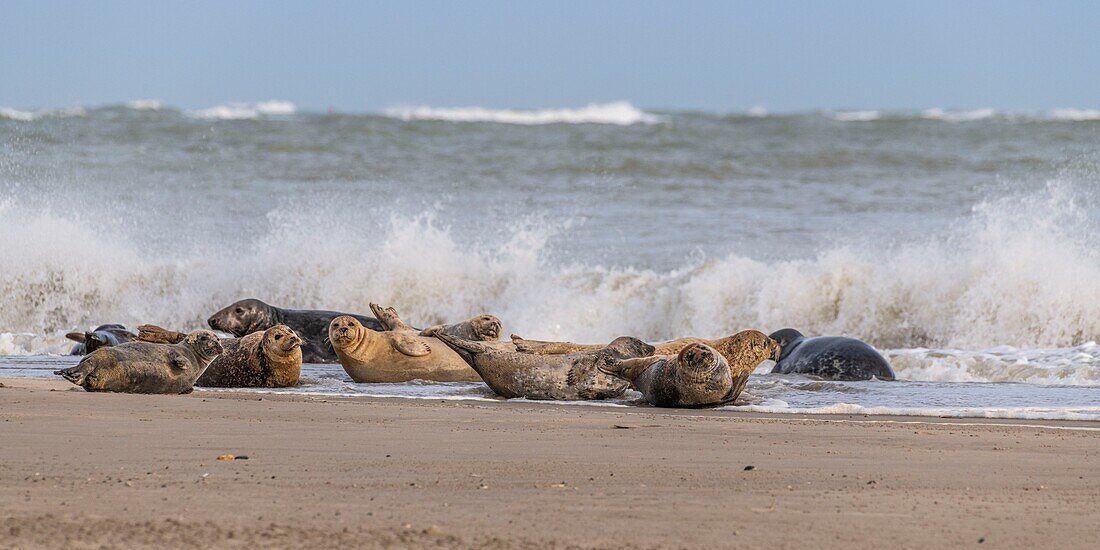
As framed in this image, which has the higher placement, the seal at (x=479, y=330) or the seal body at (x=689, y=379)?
the seal at (x=479, y=330)

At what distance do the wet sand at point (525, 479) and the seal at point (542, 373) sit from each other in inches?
28.6

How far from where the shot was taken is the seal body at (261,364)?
24.8 ft

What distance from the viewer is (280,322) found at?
9773 millimetres

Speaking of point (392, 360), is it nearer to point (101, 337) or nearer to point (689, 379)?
point (101, 337)

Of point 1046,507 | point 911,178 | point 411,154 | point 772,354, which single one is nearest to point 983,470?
point 1046,507

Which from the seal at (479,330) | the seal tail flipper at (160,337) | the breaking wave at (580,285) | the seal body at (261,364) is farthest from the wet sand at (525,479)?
the breaking wave at (580,285)

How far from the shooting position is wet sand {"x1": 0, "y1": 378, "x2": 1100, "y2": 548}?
339 cm

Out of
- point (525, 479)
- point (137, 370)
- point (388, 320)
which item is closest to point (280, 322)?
point (388, 320)

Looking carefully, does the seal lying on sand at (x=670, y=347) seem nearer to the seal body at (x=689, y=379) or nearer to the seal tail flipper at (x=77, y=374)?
the seal body at (x=689, y=379)

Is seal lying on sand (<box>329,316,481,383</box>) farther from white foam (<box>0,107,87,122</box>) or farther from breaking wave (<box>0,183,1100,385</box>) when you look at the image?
white foam (<box>0,107,87,122</box>)

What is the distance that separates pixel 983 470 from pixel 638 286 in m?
8.21

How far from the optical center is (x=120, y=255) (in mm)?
13914

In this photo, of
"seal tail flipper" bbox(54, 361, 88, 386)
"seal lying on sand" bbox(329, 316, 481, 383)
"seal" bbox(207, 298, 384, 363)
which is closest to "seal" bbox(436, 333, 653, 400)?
"seal lying on sand" bbox(329, 316, 481, 383)

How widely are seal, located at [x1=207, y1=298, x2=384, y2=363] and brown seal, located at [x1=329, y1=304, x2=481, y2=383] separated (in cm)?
153
